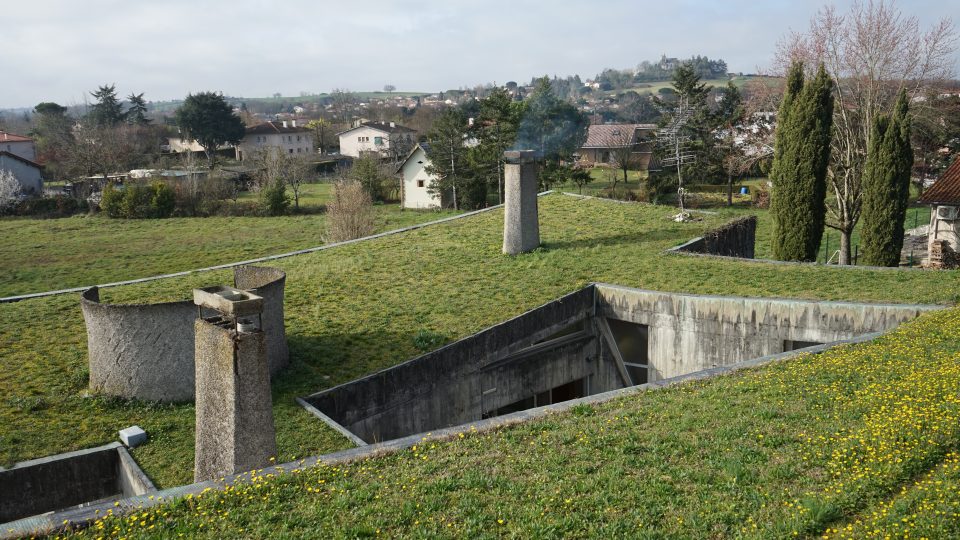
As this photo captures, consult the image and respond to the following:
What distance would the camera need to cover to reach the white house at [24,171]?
162 ft

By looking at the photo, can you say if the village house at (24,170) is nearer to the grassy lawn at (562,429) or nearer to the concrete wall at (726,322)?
the grassy lawn at (562,429)

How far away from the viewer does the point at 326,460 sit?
8.94m

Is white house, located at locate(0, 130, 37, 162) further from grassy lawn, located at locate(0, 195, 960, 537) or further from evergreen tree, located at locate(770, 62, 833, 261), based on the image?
evergreen tree, located at locate(770, 62, 833, 261)

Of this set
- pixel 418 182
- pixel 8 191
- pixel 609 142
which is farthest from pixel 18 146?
pixel 609 142

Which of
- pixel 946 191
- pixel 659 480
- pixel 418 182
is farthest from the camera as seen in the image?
pixel 418 182

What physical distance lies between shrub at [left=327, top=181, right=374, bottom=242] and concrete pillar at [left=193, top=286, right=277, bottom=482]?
2349 centimetres

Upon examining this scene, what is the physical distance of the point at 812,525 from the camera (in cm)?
674

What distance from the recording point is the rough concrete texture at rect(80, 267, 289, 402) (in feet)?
41.0

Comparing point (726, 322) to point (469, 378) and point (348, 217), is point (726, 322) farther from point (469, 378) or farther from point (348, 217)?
point (348, 217)

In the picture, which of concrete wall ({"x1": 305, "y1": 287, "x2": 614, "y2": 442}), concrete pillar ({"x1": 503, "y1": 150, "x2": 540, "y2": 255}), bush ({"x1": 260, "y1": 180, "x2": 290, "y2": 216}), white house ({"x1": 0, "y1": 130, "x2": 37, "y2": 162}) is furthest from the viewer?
white house ({"x1": 0, "y1": 130, "x2": 37, "y2": 162})

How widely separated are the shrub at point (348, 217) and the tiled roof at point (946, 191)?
845 inches

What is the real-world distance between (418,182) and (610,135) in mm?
24614

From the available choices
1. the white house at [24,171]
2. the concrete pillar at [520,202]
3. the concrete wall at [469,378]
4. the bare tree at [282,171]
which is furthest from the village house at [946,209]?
the white house at [24,171]

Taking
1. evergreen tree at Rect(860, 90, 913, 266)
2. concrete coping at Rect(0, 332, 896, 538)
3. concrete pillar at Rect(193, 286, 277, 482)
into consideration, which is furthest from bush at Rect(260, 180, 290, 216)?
concrete pillar at Rect(193, 286, 277, 482)
